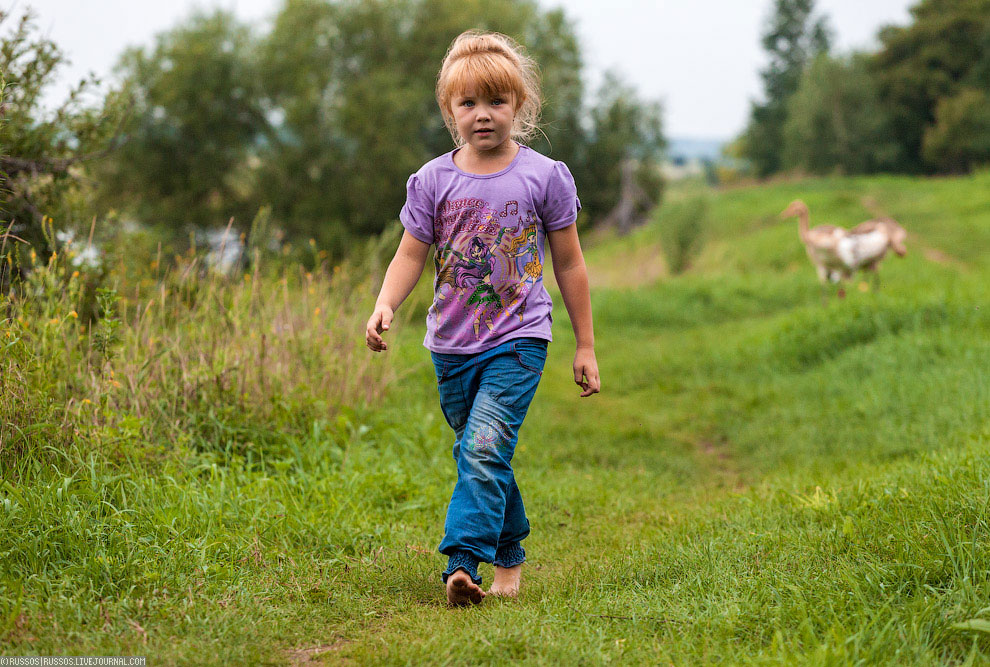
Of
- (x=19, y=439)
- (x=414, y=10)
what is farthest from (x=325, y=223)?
(x=19, y=439)

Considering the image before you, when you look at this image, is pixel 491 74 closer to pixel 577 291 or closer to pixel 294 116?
pixel 577 291

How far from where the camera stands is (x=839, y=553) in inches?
118

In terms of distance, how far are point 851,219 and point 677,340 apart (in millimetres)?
12253

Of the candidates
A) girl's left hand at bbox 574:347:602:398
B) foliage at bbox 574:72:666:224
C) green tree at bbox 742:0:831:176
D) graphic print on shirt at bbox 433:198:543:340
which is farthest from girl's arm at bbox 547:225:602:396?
green tree at bbox 742:0:831:176

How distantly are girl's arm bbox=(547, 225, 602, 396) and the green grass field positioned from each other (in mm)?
780

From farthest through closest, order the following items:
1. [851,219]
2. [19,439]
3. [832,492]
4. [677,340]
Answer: [851,219] < [677,340] < [832,492] < [19,439]

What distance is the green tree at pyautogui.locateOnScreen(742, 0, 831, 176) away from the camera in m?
50.6

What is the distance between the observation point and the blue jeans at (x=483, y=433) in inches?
111

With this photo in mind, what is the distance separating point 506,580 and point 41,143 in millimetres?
4424

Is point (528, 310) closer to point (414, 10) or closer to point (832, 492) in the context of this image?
point (832, 492)

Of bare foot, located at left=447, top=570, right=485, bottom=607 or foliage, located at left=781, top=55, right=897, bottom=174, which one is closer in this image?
bare foot, located at left=447, top=570, right=485, bottom=607

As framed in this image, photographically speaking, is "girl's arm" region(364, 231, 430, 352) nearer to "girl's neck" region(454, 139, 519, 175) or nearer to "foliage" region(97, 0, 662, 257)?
"girl's neck" region(454, 139, 519, 175)

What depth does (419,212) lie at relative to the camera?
3.07 m

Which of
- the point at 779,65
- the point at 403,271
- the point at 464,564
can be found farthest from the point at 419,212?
the point at 779,65
